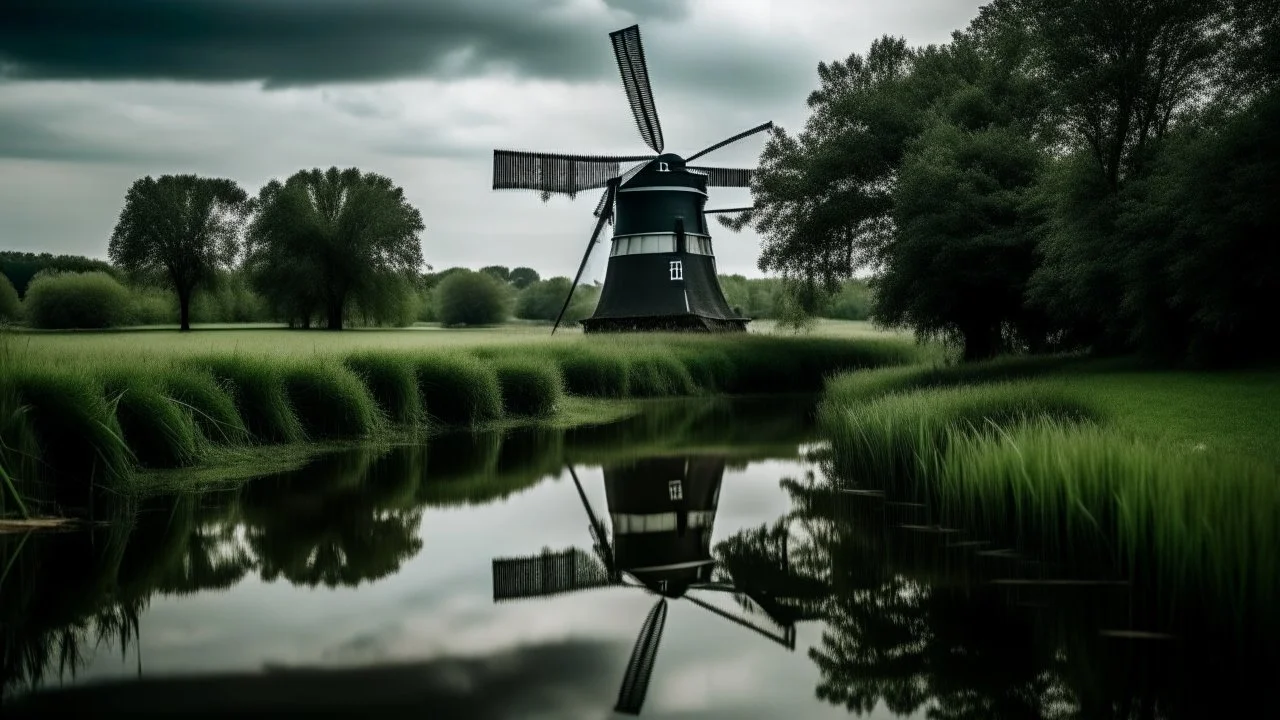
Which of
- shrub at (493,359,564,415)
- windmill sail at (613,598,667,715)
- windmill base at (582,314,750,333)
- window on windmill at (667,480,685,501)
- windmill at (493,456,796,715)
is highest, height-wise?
windmill base at (582,314,750,333)

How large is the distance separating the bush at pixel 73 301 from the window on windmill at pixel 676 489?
42116 millimetres

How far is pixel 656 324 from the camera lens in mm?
35875

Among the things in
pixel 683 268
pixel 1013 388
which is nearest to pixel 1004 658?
pixel 1013 388

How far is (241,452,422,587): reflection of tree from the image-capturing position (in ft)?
26.4

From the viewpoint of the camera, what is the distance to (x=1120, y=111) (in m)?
18.7

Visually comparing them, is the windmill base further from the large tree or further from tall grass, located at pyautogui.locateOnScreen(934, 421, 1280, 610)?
tall grass, located at pyautogui.locateOnScreen(934, 421, 1280, 610)

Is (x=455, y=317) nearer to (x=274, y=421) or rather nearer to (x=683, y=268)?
(x=683, y=268)

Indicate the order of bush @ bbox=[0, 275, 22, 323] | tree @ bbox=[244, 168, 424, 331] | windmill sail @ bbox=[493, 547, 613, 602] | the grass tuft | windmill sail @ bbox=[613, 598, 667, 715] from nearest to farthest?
1. windmill sail @ bbox=[613, 598, 667, 715]
2. windmill sail @ bbox=[493, 547, 613, 602]
3. the grass tuft
4. bush @ bbox=[0, 275, 22, 323]
5. tree @ bbox=[244, 168, 424, 331]

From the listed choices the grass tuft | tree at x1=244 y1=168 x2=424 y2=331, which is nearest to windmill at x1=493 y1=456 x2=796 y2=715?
the grass tuft

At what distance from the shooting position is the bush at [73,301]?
44.2 meters

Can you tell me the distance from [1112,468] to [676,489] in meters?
6.05

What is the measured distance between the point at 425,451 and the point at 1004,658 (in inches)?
442

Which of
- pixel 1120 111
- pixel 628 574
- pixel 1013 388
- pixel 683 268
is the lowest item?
pixel 628 574

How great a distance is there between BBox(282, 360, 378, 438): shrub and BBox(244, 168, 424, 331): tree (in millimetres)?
31467
